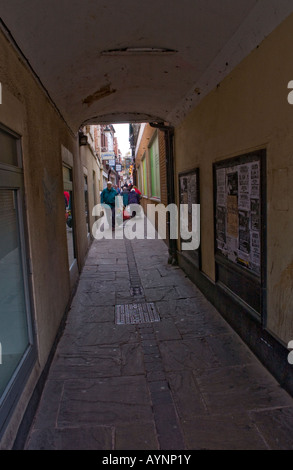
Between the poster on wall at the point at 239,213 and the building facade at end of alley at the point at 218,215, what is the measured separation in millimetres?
12

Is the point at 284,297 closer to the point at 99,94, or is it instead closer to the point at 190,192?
the point at 190,192

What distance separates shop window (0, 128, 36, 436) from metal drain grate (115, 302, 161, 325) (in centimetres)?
179

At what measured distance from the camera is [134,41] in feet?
11.7

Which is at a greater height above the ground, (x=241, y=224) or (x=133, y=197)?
(x=133, y=197)

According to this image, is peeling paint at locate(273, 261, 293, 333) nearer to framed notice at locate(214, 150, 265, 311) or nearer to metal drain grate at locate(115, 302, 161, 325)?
framed notice at locate(214, 150, 265, 311)

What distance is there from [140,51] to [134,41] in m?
0.27

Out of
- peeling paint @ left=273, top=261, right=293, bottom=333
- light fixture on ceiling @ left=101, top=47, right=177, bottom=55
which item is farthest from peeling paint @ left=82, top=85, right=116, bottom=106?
peeling paint @ left=273, top=261, right=293, bottom=333

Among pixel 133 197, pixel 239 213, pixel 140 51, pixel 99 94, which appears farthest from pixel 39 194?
pixel 133 197

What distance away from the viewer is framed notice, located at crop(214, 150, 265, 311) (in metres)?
3.25

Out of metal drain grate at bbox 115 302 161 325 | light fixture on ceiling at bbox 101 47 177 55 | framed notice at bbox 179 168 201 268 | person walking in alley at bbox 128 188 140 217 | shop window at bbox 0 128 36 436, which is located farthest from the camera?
person walking in alley at bbox 128 188 140 217

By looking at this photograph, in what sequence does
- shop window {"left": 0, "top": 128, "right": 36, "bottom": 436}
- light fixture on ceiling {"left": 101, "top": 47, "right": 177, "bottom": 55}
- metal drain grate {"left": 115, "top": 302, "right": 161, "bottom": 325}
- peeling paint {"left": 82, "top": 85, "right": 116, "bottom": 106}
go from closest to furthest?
shop window {"left": 0, "top": 128, "right": 36, "bottom": 436}, light fixture on ceiling {"left": 101, "top": 47, "right": 177, "bottom": 55}, metal drain grate {"left": 115, "top": 302, "right": 161, "bottom": 325}, peeling paint {"left": 82, "top": 85, "right": 116, "bottom": 106}

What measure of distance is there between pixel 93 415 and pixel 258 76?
10.3ft
